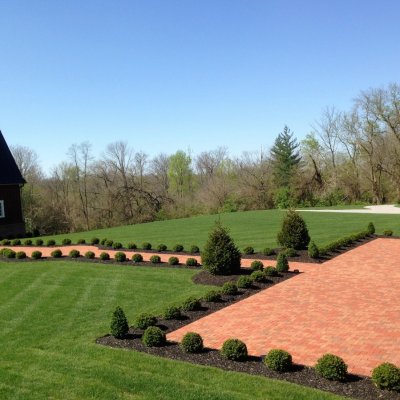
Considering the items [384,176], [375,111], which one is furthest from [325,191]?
[375,111]

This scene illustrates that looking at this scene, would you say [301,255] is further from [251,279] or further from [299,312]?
[299,312]

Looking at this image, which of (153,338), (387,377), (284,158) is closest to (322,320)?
(387,377)

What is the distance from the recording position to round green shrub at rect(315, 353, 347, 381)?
700 cm

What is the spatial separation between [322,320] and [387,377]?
3.43 metres

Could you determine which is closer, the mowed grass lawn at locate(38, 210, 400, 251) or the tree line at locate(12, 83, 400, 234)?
the mowed grass lawn at locate(38, 210, 400, 251)

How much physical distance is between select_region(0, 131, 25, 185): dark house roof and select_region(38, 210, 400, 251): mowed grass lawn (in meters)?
6.94

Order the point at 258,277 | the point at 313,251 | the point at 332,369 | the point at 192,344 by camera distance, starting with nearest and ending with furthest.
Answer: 1. the point at 332,369
2. the point at 192,344
3. the point at 258,277
4. the point at 313,251

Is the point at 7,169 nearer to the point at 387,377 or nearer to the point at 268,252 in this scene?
the point at 268,252

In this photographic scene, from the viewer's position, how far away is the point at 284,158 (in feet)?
175

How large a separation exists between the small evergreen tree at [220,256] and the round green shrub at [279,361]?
6798 millimetres

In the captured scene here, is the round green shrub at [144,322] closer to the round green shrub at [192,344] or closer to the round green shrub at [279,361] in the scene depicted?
the round green shrub at [192,344]

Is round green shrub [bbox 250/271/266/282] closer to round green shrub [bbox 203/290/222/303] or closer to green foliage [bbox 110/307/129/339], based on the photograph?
round green shrub [bbox 203/290/222/303]

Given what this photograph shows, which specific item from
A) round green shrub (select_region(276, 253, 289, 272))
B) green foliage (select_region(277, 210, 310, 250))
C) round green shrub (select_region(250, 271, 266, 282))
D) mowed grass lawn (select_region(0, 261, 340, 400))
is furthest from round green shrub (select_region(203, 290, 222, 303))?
green foliage (select_region(277, 210, 310, 250))

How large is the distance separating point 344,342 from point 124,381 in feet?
14.1
